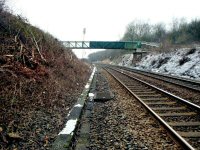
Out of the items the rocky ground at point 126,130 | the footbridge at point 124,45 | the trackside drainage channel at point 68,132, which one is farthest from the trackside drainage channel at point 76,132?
the footbridge at point 124,45

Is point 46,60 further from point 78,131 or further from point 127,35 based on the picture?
point 127,35

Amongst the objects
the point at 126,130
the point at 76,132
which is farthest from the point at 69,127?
the point at 126,130

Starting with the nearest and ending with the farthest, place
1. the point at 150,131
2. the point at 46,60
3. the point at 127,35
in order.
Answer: the point at 150,131 → the point at 46,60 → the point at 127,35

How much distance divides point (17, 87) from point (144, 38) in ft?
329

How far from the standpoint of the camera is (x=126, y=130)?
639 centimetres

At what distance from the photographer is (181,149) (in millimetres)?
4941

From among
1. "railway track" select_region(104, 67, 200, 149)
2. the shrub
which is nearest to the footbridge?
the shrub

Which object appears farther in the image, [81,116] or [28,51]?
[28,51]

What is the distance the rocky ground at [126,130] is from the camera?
17.8 feet

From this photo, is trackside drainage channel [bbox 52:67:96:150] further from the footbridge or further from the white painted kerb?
the footbridge

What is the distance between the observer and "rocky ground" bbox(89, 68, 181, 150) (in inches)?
214

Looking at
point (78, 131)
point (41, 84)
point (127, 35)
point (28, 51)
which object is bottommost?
point (78, 131)

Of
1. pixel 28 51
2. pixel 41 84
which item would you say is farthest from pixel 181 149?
pixel 28 51

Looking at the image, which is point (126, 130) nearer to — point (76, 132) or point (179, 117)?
point (76, 132)
